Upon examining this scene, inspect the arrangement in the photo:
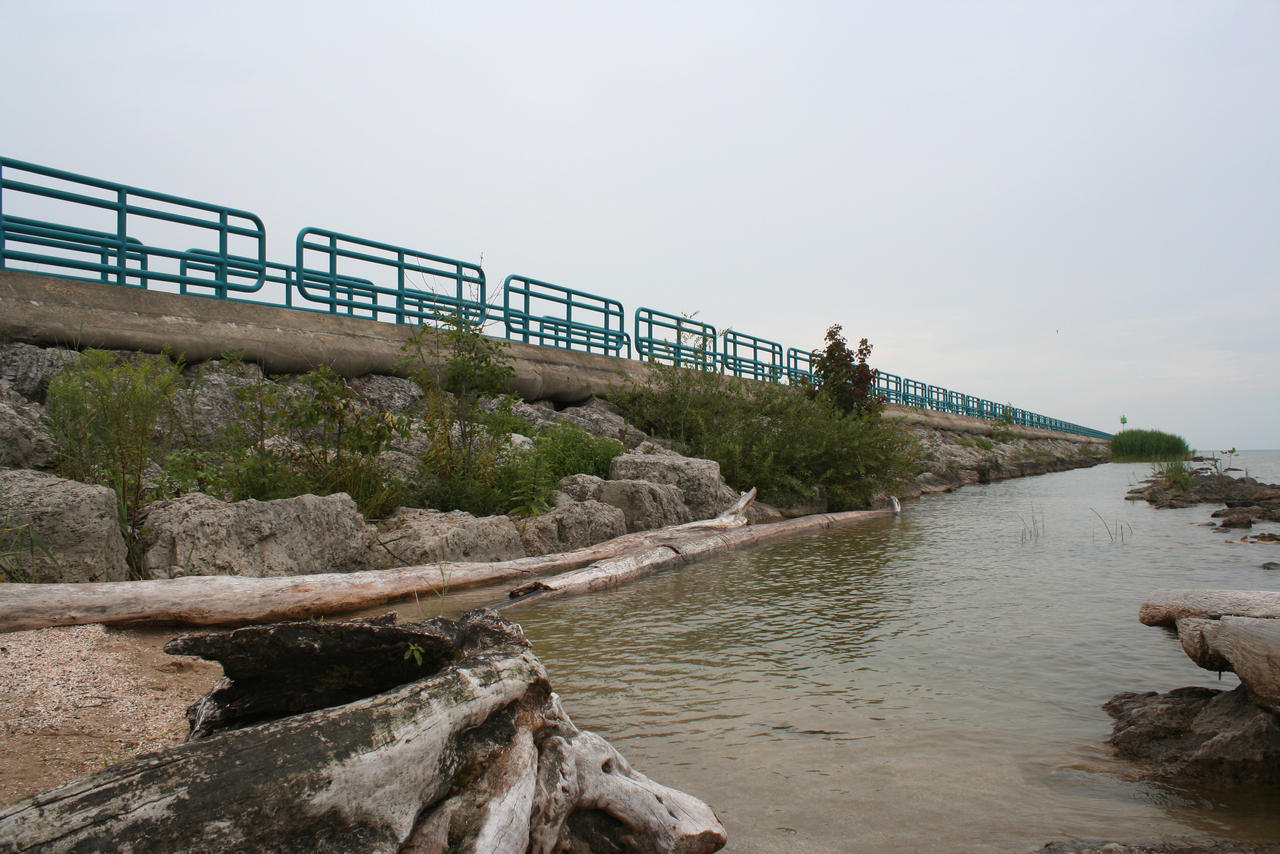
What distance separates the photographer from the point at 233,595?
591 centimetres

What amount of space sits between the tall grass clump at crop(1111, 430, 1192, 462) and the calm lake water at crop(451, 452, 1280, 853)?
47.9m

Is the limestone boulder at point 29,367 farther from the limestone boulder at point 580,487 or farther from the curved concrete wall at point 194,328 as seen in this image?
the limestone boulder at point 580,487

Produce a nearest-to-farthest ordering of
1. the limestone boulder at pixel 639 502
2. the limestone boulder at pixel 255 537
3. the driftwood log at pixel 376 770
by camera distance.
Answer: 1. the driftwood log at pixel 376 770
2. the limestone boulder at pixel 255 537
3. the limestone boulder at pixel 639 502

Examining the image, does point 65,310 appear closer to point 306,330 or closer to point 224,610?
point 306,330

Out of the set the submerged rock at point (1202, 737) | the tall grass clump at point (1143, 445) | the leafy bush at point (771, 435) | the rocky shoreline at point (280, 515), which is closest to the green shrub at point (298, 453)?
the rocky shoreline at point (280, 515)

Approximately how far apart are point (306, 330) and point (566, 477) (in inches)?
174

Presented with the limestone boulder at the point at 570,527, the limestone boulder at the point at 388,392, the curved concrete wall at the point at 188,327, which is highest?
the curved concrete wall at the point at 188,327

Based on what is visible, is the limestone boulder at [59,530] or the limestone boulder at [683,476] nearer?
the limestone boulder at [59,530]

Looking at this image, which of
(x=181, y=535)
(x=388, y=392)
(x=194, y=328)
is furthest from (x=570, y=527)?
(x=194, y=328)

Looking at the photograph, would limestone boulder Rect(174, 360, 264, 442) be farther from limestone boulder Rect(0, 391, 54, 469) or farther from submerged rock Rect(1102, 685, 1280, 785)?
submerged rock Rect(1102, 685, 1280, 785)

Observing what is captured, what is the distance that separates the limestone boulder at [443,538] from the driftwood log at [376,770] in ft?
16.4

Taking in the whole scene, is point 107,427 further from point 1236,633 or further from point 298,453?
point 1236,633

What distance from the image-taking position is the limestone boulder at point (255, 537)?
21.4 feet

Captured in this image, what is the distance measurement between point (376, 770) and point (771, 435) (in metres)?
15.2
